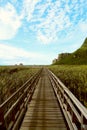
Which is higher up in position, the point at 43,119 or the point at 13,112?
the point at 13,112

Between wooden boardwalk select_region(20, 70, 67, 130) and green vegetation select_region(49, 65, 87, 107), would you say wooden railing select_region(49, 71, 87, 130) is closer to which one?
wooden boardwalk select_region(20, 70, 67, 130)

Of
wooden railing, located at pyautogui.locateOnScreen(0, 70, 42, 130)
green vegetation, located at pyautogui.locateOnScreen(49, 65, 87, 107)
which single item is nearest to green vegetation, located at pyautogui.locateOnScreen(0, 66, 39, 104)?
green vegetation, located at pyautogui.locateOnScreen(49, 65, 87, 107)

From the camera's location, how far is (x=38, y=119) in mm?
9344

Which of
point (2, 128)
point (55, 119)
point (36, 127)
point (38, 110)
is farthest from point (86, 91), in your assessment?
point (2, 128)

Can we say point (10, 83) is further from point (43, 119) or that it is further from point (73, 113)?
point (73, 113)

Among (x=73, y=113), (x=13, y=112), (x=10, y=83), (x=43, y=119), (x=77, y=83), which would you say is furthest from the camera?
(x=77, y=83)

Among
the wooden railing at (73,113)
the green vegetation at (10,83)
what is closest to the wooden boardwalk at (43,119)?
the wooden railing at (73,113)

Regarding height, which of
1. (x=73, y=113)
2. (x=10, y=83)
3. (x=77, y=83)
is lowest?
(x=77, y=83)

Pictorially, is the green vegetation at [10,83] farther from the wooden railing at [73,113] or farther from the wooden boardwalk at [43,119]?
the wooden railing at [73,113]

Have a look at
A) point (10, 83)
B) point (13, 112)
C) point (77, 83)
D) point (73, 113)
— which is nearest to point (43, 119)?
point (13, 112)

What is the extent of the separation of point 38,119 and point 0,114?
13.0 ft

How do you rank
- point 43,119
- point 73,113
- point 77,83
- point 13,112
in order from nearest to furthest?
point 73,113
point 13,112
point 43,119
point 77,83

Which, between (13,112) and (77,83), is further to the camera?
(77,83)

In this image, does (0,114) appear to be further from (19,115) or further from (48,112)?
(48,112)
